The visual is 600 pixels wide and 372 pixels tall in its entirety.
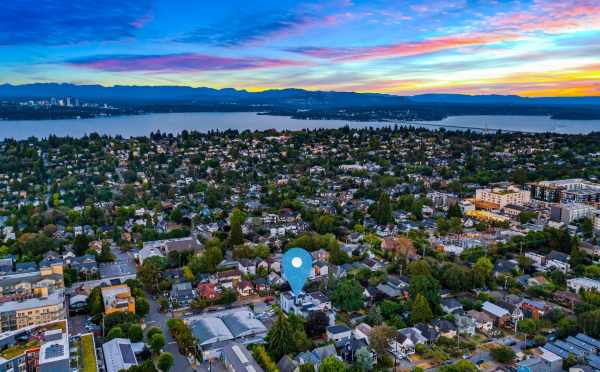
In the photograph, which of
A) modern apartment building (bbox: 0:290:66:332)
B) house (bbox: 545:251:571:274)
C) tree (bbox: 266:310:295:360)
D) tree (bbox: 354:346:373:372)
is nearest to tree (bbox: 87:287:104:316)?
modern apartment building (bbox: 0:290:66:332)

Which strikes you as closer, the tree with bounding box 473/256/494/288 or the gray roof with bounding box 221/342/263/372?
the gray roof with bounding box 221/342/263/372

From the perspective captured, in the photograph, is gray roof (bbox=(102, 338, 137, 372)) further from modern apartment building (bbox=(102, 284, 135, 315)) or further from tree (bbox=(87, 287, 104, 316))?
tree (bbox=(87, 287, 104, 316))

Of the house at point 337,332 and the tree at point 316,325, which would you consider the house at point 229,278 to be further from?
the house at point 337,332

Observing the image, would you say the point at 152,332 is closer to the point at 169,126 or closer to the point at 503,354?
the point at 503,354

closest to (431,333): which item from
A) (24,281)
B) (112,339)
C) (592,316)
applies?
(592,316)

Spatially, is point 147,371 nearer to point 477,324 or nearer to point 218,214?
point 477,324

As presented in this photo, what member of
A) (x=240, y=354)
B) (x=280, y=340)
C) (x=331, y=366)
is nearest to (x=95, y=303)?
(x=240, y=354)
